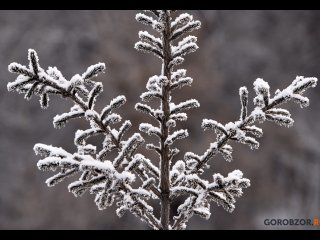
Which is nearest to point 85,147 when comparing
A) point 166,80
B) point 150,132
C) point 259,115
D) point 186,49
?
point 150,132

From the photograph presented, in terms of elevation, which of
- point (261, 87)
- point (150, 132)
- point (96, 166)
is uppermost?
point (261, 87)

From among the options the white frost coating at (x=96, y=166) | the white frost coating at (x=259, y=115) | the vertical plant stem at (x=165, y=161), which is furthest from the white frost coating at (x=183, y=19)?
the white frost coating at (x=96, y=166)

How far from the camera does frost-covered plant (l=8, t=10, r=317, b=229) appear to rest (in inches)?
48.6

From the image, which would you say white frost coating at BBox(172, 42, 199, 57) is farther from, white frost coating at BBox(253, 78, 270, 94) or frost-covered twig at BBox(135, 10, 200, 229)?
white frost coating at BBox(253, 78, 270, 94)

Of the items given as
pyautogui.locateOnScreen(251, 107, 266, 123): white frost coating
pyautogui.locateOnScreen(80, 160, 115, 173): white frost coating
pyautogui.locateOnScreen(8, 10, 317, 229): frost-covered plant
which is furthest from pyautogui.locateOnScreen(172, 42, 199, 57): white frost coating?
pyautogui.locateOnScreen(80, 160, 115, 173): white frost coating

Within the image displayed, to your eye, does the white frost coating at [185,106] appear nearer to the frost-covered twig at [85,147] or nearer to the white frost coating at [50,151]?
the frost-covered twig at [85,147]

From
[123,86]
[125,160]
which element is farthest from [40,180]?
[125,160]

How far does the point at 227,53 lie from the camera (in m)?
9.34

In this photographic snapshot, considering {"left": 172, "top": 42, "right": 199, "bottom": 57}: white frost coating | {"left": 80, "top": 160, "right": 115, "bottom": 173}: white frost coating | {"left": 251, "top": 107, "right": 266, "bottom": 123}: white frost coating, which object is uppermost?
{"left": 172, "top": 42, "right": 199, "bottom": 57}: white frost coating

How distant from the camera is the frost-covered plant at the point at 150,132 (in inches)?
48.6

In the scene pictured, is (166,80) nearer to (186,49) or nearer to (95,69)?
(186,49)

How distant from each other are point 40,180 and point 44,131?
0.91 metres

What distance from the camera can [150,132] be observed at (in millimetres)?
1358

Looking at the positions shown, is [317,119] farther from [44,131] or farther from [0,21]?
[0,21]
